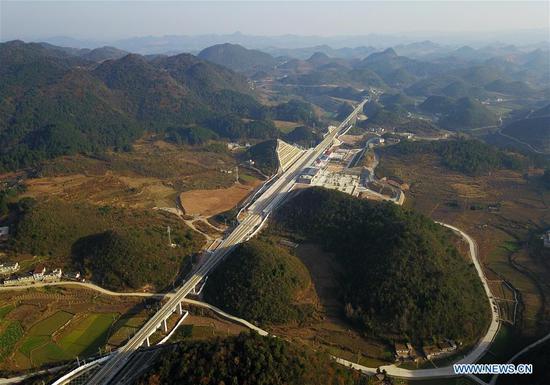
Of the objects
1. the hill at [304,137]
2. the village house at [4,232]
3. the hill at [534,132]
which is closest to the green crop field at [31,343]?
the village house at [4,232]

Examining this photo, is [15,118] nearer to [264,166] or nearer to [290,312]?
[264,166]

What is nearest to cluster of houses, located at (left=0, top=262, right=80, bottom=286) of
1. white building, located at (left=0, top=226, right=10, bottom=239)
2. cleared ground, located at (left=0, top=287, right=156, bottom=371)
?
cleared ground, located at (left=0, top=287, right=156, bottom=371)

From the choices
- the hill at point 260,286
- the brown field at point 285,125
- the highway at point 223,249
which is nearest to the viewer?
the highway at point 223,249

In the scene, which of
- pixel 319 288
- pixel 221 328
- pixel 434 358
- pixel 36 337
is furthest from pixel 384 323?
pixel 36 337

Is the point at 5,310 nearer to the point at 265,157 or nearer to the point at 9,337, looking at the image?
the point at 9,337

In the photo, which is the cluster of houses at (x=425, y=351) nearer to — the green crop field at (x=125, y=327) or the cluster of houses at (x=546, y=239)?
the green crop field at (x=125, y=327)

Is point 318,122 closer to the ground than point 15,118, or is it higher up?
closer to the ground

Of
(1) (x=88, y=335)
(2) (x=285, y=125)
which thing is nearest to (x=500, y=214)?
(1) (x=88, y=335)
